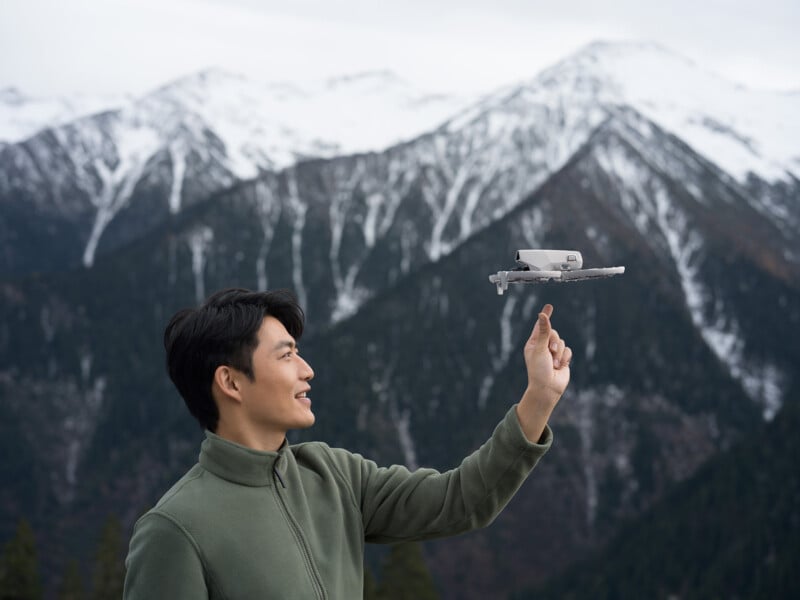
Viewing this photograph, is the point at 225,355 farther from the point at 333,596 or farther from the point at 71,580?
the point at 71,580

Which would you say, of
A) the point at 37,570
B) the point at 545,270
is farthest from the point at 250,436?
the point at 37,570

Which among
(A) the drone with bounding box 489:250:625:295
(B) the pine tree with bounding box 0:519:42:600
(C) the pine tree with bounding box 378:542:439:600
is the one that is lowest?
(B) the pine tree with bounding box 0:519:42:600

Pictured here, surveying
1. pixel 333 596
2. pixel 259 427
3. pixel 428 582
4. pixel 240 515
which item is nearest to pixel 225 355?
pixel 259 427

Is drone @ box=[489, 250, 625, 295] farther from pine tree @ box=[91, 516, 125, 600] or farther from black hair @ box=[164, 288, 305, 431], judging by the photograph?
pine tree @ box=[91, 516, 125, 600]

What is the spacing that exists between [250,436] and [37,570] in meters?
90.9

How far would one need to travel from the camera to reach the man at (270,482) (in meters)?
7.59

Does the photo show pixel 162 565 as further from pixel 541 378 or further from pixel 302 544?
pixel 541 378

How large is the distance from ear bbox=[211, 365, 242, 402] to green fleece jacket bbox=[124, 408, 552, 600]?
11.3 inches

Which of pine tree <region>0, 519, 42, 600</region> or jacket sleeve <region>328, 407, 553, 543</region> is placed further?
pine tree <region>0, 519, 42, 600</region>

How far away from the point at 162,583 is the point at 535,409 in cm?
258

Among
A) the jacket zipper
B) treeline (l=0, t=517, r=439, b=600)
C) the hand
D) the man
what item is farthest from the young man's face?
treeline (l=0, t=517, r=439, b=600)

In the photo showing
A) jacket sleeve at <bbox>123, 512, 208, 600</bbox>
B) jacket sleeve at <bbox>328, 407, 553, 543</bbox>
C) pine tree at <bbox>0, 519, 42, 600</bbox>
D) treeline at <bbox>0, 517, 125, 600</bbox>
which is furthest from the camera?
treeline at <bbox>0, 517, 125, 600</bbox>

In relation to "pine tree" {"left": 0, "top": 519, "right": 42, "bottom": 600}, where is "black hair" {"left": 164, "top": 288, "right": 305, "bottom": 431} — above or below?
above

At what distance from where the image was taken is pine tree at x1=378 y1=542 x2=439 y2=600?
8494 cm
